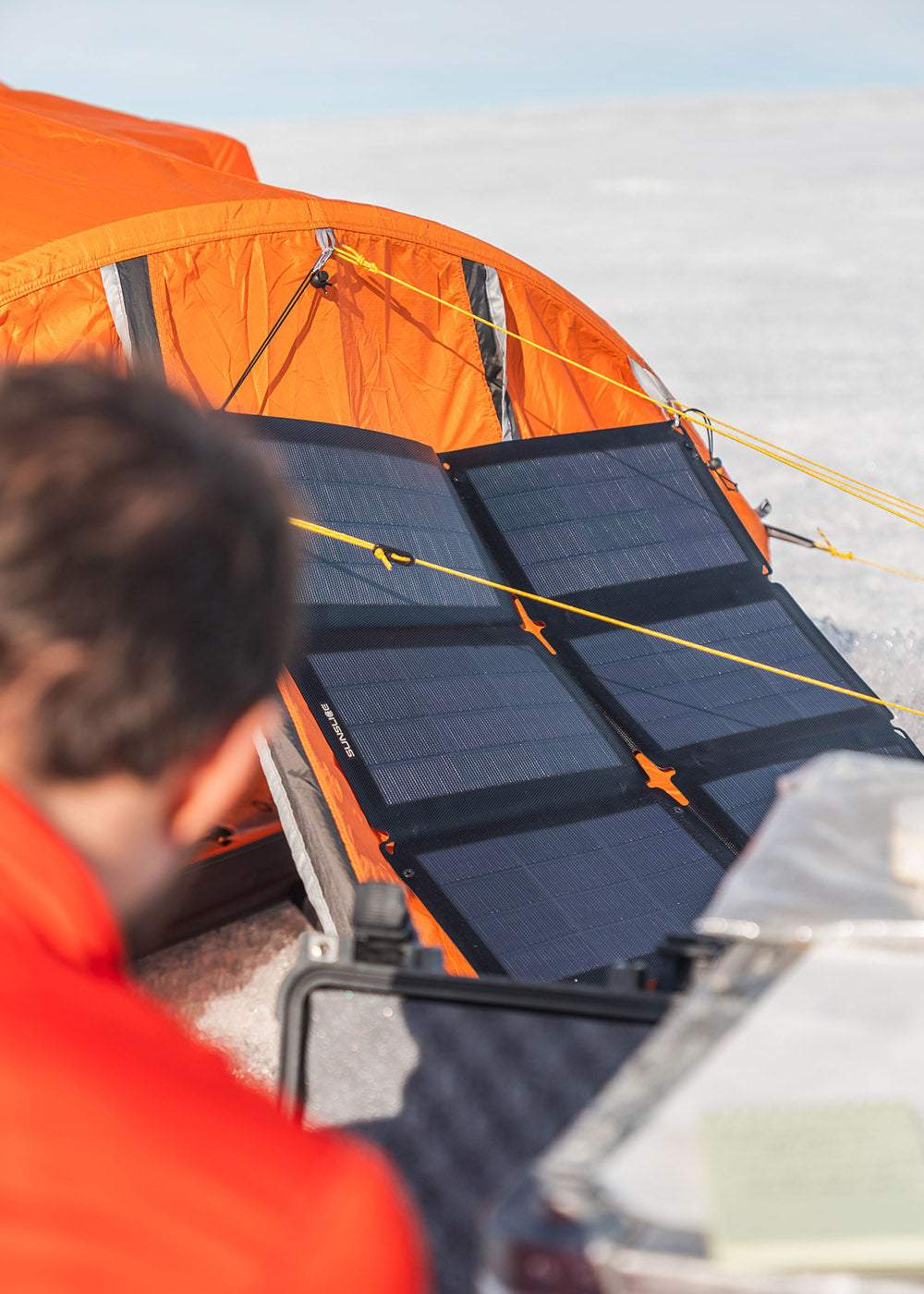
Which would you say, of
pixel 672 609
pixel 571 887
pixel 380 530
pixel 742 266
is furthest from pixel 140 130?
pixel 742 266

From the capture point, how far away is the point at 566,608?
128 inches

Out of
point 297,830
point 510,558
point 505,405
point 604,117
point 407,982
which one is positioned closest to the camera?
point 407,982

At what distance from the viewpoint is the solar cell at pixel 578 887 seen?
7.59 ft

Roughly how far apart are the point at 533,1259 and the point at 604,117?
25.4m

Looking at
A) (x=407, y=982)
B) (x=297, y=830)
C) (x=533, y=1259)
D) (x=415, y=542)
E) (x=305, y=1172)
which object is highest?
(x=305, y=1172)

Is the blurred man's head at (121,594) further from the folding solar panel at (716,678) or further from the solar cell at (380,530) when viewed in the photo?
the folding solar panel at (716,678)

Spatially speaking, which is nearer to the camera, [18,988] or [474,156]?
[18,988]

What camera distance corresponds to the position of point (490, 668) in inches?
115

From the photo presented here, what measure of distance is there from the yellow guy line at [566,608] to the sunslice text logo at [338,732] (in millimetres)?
374

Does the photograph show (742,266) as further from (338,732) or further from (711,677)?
(338,732)

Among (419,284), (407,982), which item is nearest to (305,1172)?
(407,982)

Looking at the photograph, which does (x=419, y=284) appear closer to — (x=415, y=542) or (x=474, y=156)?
(x=415, y=542)

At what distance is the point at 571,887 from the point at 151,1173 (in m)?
2.04

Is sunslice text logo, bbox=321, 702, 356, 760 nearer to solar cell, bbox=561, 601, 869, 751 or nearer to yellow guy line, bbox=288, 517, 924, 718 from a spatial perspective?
yellow guy line, bbox=288, 517, 924, 718
